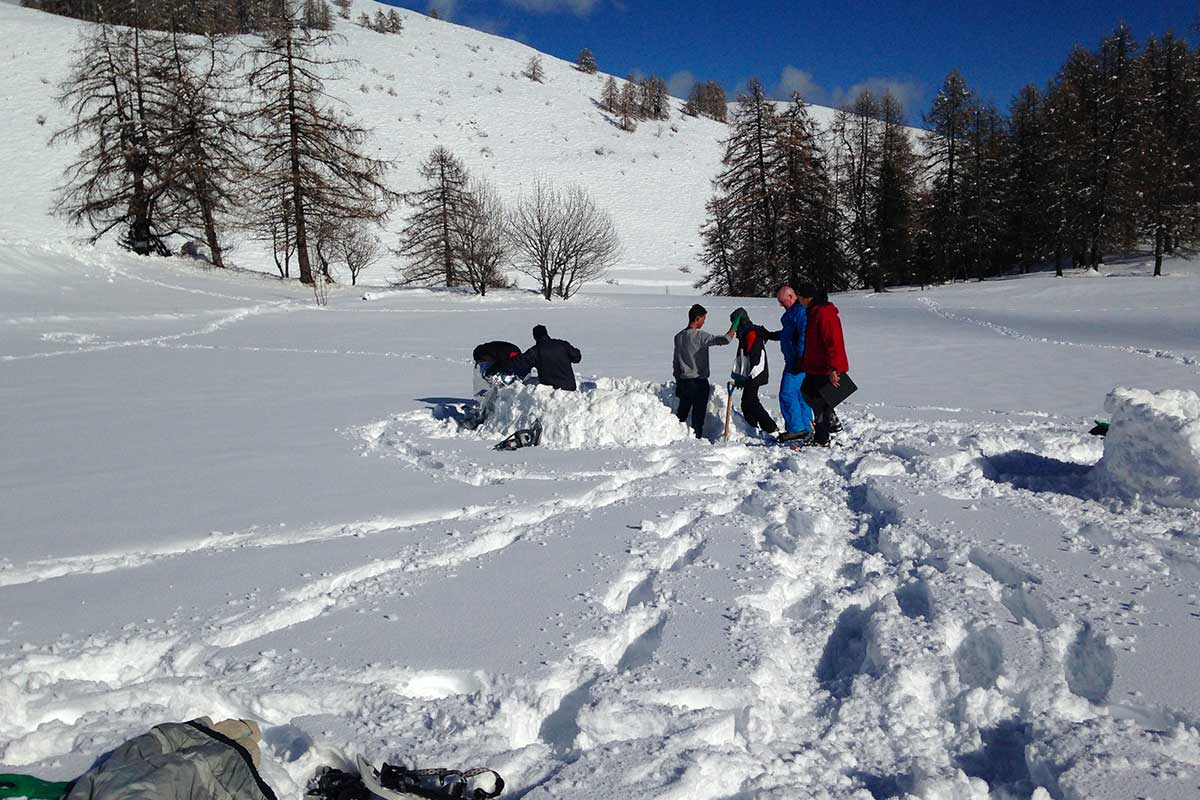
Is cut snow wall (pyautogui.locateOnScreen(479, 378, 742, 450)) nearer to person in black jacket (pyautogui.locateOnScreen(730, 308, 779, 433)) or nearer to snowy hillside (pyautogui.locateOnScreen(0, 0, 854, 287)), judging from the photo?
person in black jacket (pyautogui.locateOnScreen(730, 308, 779, 433))

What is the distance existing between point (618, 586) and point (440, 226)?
112 ft

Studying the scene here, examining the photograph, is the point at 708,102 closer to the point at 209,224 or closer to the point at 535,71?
the point at 535,71

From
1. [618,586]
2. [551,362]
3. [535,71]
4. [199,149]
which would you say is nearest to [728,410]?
[551,362]

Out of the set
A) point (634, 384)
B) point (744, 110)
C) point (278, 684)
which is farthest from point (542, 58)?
point (278, 684)

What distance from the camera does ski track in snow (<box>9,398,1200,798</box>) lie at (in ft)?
9.37

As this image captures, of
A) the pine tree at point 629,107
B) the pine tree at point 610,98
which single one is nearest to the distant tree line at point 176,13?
the pine tree at point 610,98

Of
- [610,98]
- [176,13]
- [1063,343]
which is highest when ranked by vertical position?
[610,98]

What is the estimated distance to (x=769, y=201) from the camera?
32312mm

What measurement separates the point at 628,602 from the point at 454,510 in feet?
6.78

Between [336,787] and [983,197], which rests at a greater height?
[983,197]

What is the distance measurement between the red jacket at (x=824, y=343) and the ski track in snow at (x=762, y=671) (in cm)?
234

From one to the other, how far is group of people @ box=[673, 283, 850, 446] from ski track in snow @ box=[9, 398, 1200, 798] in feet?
7.64

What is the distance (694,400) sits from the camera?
8.41 m

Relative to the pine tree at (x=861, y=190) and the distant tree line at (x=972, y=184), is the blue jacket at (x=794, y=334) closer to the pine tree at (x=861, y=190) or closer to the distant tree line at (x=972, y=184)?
the distant tree line at (x=972, y=184)
